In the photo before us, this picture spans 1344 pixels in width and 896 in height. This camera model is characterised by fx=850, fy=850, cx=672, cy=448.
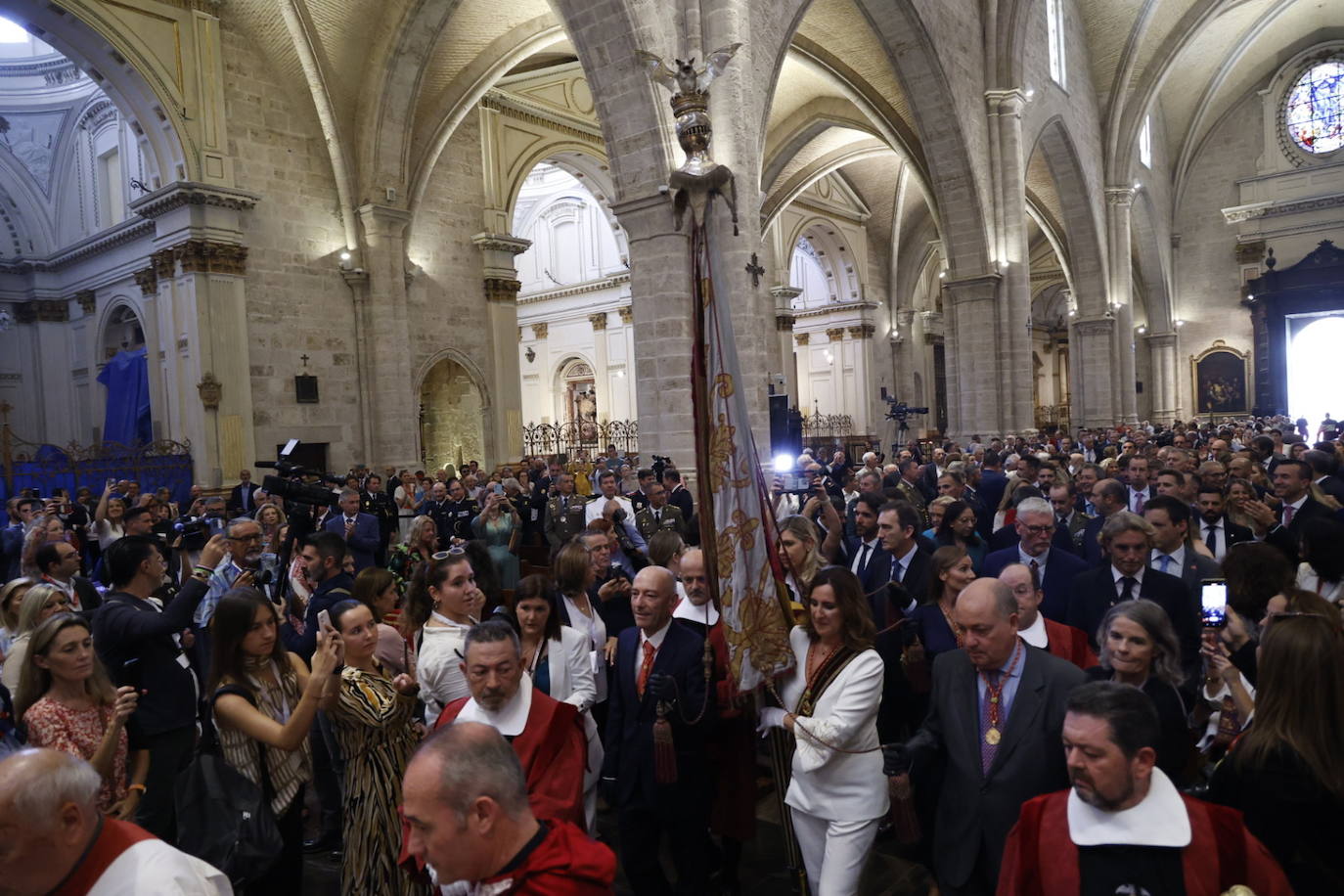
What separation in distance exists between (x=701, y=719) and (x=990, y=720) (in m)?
1.10

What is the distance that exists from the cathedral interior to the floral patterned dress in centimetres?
720

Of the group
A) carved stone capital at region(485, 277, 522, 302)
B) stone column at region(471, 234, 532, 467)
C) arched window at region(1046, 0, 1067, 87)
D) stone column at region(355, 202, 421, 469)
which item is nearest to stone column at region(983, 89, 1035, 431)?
arched window at region(1046, 0, 1067, 87)

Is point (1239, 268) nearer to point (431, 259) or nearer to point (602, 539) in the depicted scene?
point (431, 259)

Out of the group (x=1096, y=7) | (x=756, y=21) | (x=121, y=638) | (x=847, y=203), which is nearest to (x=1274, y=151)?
(x=1096, y=7)

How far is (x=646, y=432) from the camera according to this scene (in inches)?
399

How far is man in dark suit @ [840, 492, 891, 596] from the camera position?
15.7ft

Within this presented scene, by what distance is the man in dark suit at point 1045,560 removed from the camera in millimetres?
4453

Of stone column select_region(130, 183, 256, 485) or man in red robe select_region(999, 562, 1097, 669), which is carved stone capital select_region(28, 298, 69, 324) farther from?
man in red robe select_region(999, 562, 1097, 669)

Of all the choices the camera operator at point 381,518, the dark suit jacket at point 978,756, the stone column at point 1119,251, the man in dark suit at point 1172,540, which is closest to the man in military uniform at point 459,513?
the camera operator at point 381,518

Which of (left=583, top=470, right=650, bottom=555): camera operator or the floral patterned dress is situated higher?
(left=583, top=470, right=650, bottom=555): camera operator

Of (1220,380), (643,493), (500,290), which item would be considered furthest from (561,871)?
(1220,380)

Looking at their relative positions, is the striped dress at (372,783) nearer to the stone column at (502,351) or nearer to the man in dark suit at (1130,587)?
the man in dark suit at (1130,587)

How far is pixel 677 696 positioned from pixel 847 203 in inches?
1134

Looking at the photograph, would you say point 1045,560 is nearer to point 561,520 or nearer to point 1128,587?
point 1128,587
